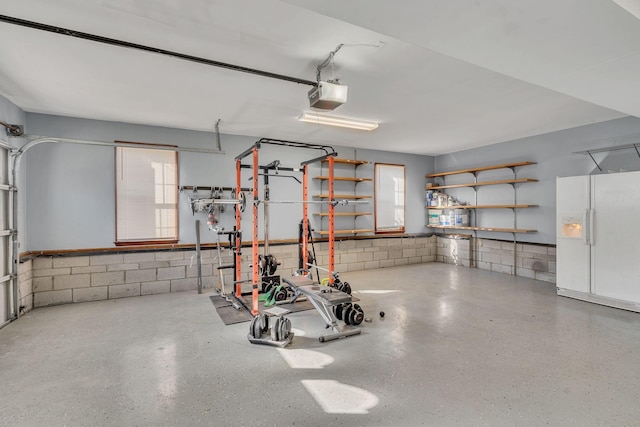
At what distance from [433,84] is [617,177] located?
312 cm

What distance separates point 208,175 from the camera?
568 cm

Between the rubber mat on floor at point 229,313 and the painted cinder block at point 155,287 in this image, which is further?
the painted cinder block at point 155,287

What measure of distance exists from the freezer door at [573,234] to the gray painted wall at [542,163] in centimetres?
83

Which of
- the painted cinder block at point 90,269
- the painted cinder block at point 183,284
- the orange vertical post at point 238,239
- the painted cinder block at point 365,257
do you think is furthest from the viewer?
the painted cinder block at point 365,257

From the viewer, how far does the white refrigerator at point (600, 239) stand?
166 inches

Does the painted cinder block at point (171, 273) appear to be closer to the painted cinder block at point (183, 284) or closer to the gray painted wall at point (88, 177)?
the painted cinder block at point (183, 284)

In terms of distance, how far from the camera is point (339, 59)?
2926 millimetres

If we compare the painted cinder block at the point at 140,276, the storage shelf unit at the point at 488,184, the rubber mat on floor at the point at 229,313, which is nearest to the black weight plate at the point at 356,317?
the rubber mat on floor at the point at 229,313

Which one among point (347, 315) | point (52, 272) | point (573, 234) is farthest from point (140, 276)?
point (573, 234)

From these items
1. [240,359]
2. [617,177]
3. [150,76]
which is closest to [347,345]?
[240,359]

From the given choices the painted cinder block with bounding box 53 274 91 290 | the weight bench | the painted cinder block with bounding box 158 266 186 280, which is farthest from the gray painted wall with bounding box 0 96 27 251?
the weight bench

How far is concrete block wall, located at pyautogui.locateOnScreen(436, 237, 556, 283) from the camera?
19.4 feet

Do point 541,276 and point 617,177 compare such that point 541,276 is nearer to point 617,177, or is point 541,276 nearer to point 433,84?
point 617,177

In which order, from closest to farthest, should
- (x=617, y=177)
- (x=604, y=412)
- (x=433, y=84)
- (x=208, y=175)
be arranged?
(x=604, y=412) → (x=433, y=84) → (x=617, y=177) → (x=208, y=175)
